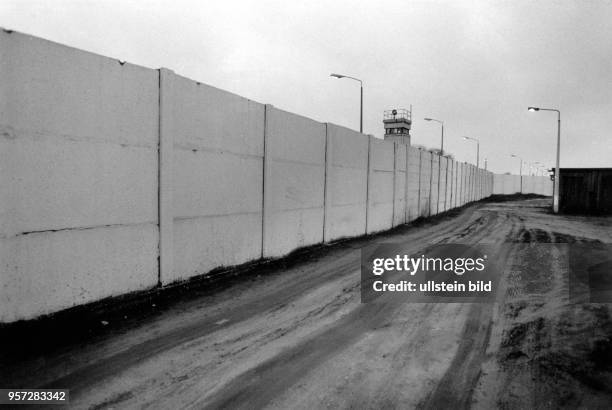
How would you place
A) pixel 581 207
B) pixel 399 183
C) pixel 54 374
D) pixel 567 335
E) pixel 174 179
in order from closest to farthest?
pixel 54 374
pixel 567 335
pixel 174 179
pixel 399 183
pixel 581 207

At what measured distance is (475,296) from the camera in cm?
722

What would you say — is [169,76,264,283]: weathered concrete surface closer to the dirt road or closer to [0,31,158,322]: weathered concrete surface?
[0,31,158,322]: weathered concrete surface

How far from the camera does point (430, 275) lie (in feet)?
29.0

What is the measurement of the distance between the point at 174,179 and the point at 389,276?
16.7 ft

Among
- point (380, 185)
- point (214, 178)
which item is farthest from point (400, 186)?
point (214, 178)

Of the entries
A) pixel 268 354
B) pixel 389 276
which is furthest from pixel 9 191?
pixel 389 276

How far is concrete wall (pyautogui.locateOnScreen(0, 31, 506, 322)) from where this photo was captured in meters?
5.10

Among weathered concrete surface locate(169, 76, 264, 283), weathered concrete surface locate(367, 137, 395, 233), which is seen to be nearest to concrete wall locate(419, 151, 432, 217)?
weathered concrete surface locate(367, 137, 395, 233)

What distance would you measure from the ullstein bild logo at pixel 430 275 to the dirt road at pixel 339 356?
455 millimetres

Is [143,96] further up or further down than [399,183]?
further up

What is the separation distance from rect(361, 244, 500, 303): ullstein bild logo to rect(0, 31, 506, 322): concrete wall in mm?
2802

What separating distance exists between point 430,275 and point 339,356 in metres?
4.83

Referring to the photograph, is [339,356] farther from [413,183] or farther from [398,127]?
[398,127]

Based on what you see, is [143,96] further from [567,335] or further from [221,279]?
[567,335]
